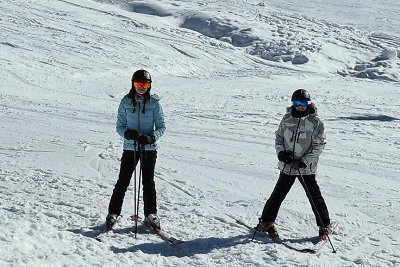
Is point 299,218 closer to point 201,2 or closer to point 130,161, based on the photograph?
point 130,161

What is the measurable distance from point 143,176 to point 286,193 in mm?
1502

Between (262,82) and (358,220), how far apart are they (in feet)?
61.5

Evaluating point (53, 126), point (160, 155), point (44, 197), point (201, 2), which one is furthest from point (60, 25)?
point (44, 197)

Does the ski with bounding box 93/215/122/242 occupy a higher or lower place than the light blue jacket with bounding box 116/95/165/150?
lower

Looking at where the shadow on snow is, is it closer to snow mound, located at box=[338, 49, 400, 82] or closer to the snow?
the snow

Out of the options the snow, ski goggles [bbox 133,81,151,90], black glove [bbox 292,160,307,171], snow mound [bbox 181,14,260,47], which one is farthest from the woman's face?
snow mound [bbox 181,14,260,47]

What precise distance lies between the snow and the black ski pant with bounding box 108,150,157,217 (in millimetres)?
278

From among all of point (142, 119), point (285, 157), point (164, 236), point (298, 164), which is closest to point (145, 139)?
point (142, 119)

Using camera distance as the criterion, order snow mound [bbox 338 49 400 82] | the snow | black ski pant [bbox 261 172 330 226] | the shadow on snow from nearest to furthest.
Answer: the snow → black ski pant [bbox 261 172 330 226] → the shadow on snow → snow mound [bbox 338 49 400 82]

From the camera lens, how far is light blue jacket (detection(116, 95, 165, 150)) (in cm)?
566

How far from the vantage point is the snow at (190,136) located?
563 cm

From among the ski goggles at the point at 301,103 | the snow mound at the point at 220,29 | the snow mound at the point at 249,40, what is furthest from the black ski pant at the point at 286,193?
the snow mound at the point at 220,29

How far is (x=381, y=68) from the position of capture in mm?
32312

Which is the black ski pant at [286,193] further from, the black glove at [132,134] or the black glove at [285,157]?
the black glove at [132,134]
